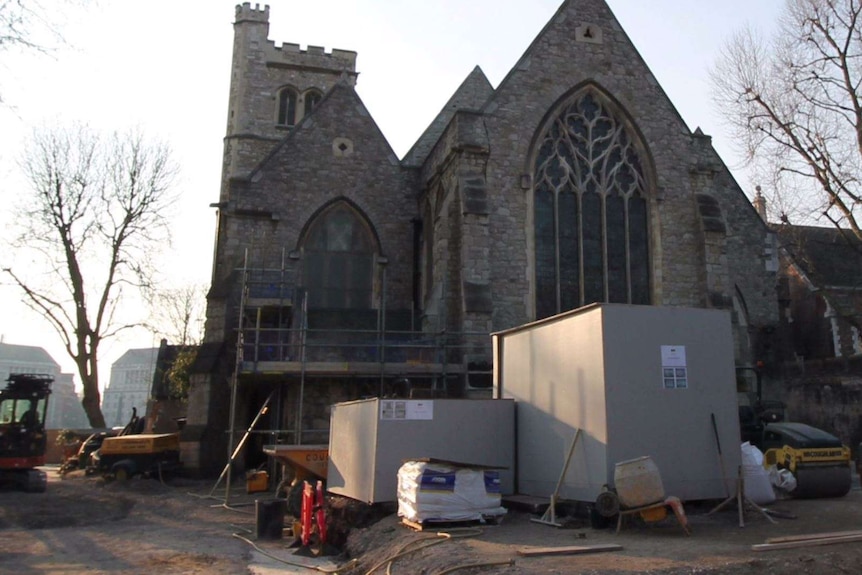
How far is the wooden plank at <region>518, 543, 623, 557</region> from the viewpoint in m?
6.56

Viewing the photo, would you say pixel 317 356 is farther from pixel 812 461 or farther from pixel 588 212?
pixel 812 461

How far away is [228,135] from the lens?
3042cm

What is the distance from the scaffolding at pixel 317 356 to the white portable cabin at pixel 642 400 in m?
5.62

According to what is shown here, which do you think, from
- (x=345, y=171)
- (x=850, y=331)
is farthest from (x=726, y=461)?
(x=850, y=331)

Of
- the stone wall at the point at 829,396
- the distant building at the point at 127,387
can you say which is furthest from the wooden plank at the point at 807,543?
the distant building at the point at 127,387

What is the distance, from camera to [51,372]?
124500mm

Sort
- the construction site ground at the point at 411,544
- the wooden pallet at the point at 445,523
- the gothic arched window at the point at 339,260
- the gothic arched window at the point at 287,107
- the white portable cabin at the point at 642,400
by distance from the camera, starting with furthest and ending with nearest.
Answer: the gothic arched window at the point at 287,107
the gothic arched window at the point at 339,260
the white portable cabin at the point at 642,400
the wooden pallet at the point at 445,523
the construction site ground at the point at 411,544

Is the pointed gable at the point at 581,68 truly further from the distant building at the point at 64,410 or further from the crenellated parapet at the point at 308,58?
the distant building at the point at 64,410

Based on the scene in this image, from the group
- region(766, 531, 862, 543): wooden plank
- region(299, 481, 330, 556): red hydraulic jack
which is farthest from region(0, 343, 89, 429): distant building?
region(766, 531, 862, 543): wooden plank

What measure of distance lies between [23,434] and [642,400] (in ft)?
54.2

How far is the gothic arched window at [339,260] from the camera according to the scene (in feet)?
66.4

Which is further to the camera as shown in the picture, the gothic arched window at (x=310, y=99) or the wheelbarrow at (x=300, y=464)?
the gothic arched window at (x=310, y=99)

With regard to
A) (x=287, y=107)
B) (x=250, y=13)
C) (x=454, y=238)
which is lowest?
(x=454, y=238)

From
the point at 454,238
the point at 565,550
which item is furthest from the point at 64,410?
the point at 565,550
